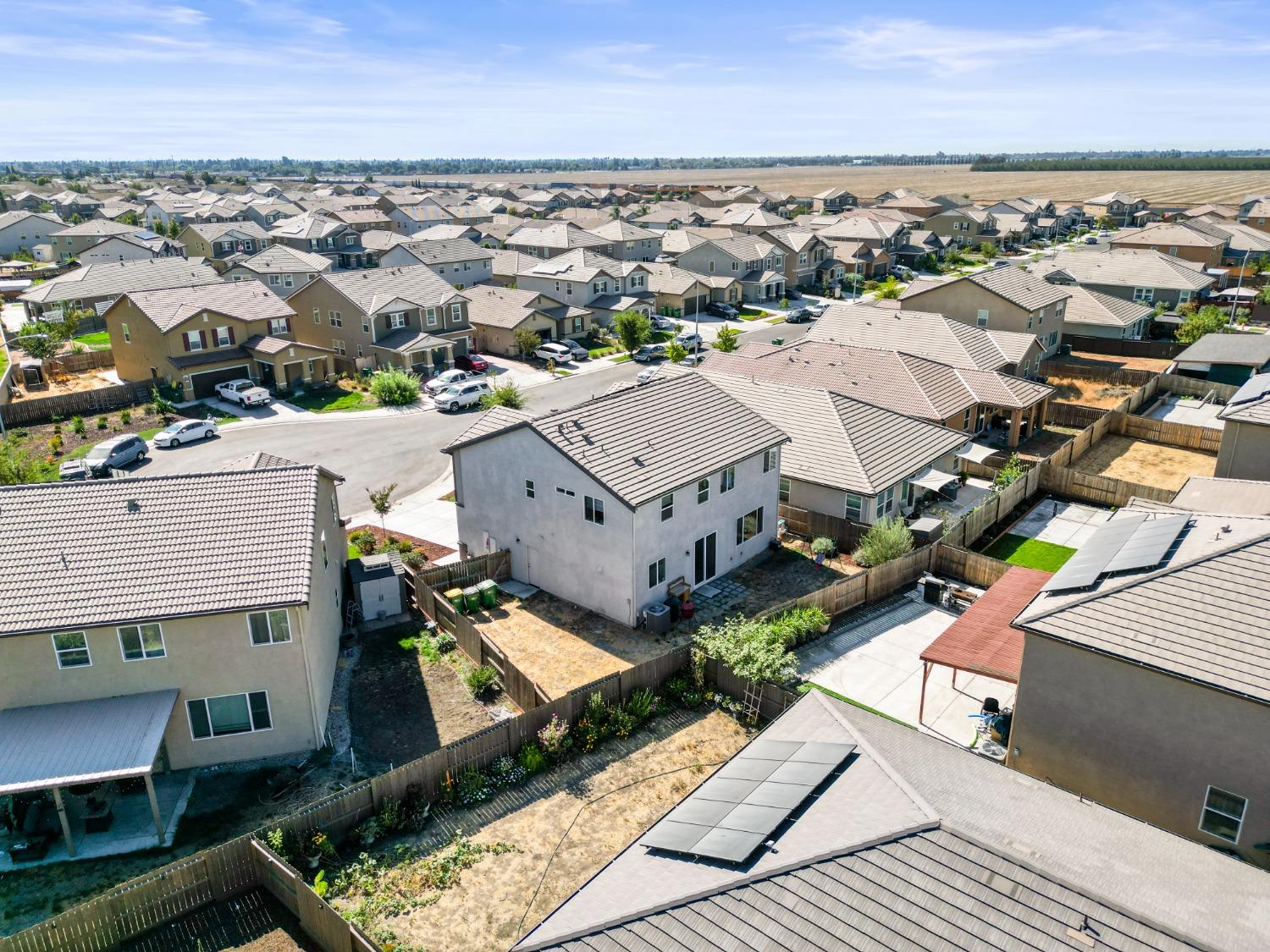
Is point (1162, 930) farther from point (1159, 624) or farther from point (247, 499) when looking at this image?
point (247, 499)

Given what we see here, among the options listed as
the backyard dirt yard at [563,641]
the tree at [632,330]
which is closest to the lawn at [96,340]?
the tree at [632,330]

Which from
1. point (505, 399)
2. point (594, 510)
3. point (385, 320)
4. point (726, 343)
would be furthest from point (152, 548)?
point (726, 343)

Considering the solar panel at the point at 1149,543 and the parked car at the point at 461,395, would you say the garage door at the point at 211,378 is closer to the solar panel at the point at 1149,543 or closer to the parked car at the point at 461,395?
the parked car at the point at 461,395

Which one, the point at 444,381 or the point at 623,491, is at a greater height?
the point at 623,491

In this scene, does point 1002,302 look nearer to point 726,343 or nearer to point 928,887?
point 726,343

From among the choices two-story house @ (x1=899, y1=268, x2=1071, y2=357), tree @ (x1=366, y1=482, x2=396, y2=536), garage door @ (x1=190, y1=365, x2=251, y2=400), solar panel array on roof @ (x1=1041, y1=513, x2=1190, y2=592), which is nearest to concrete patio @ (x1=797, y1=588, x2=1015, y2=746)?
solar panel array on roof @ (x1=1041, y1=513, x2=1190, y2=592)

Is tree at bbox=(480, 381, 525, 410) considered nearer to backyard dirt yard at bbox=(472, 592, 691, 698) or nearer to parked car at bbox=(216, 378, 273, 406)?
parked car at bbox=(216, 378, 273, 406)
